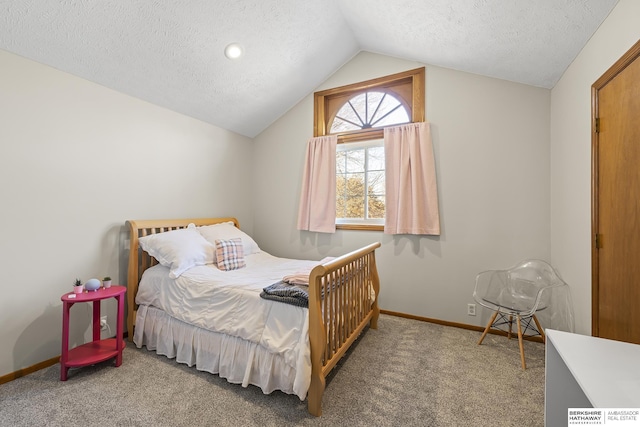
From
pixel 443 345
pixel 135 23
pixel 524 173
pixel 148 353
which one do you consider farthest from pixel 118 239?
pixel 524 173

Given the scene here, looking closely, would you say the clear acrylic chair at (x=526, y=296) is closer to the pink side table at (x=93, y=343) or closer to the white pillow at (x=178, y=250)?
the white pillow at (x=178, y=250)

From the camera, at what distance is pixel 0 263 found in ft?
5.87

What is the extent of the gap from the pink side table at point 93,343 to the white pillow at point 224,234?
0.88 m

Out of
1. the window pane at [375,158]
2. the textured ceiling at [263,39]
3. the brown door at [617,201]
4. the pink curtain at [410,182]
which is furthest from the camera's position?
the window pane at [375,158]

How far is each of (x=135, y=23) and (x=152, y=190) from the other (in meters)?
1.40

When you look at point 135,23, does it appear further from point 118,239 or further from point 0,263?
point 0,263

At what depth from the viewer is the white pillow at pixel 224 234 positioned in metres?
2.79

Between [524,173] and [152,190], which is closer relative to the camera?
[524,173]

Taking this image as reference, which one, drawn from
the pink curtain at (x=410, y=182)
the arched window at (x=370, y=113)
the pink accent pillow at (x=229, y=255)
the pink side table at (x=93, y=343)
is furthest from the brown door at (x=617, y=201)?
the pink side table at (x=93, y=343)

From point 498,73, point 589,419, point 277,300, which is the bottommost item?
point 589,419

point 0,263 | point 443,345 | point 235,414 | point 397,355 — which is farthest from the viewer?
point 443,345

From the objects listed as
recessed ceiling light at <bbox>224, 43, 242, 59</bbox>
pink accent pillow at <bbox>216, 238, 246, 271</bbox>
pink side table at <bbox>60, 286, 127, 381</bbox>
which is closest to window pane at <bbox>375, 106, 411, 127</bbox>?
recessed ceiling light at <bbox>224, 43, 242, 59</bbox>

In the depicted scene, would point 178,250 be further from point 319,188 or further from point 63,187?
point 319,188

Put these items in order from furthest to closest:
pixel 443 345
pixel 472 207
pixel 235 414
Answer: pixel 472 207, pixel 443 345, pixel 235 414
